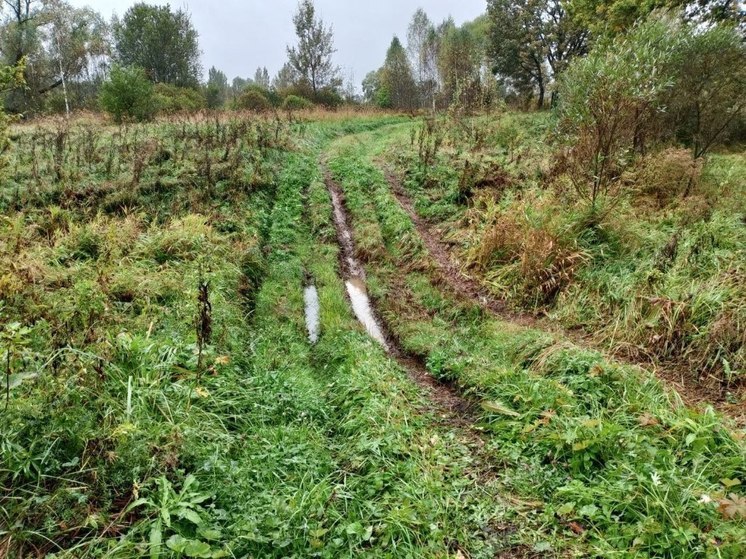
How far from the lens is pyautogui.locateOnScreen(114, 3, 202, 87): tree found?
1277 inches

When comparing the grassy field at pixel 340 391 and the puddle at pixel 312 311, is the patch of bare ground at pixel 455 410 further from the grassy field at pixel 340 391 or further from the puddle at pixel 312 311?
the puddle at pixel 312 311

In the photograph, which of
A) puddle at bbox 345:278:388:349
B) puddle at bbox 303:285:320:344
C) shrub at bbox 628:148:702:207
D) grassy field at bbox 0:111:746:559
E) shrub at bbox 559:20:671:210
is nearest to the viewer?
grassy field at bbox 0:111:746:559

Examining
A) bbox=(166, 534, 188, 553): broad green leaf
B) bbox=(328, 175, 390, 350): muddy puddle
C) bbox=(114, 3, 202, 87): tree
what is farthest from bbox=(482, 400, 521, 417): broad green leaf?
bbox=(114, 3, 202, 87): tree

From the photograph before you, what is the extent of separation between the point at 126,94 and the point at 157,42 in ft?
65.9

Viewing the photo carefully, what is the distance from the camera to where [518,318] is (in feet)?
24.4

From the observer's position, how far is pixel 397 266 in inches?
377

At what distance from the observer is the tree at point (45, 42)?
84.3 feet

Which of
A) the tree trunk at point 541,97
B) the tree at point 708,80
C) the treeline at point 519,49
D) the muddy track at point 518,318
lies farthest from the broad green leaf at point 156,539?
the tree trunk at point 541,97

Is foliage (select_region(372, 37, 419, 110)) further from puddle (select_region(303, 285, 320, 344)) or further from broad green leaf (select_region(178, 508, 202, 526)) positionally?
Answer: broad green leaf (select_region(178, 508, 202, 526))

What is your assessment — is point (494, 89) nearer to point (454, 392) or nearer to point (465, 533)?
point (454, 392)

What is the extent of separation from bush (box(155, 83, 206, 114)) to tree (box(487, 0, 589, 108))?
19520mm

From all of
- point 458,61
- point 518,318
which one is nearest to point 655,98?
point 518,318

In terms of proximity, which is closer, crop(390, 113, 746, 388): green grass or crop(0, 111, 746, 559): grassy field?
crop(0, 111, 746, 559): grassy field

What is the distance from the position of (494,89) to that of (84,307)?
1829cm
